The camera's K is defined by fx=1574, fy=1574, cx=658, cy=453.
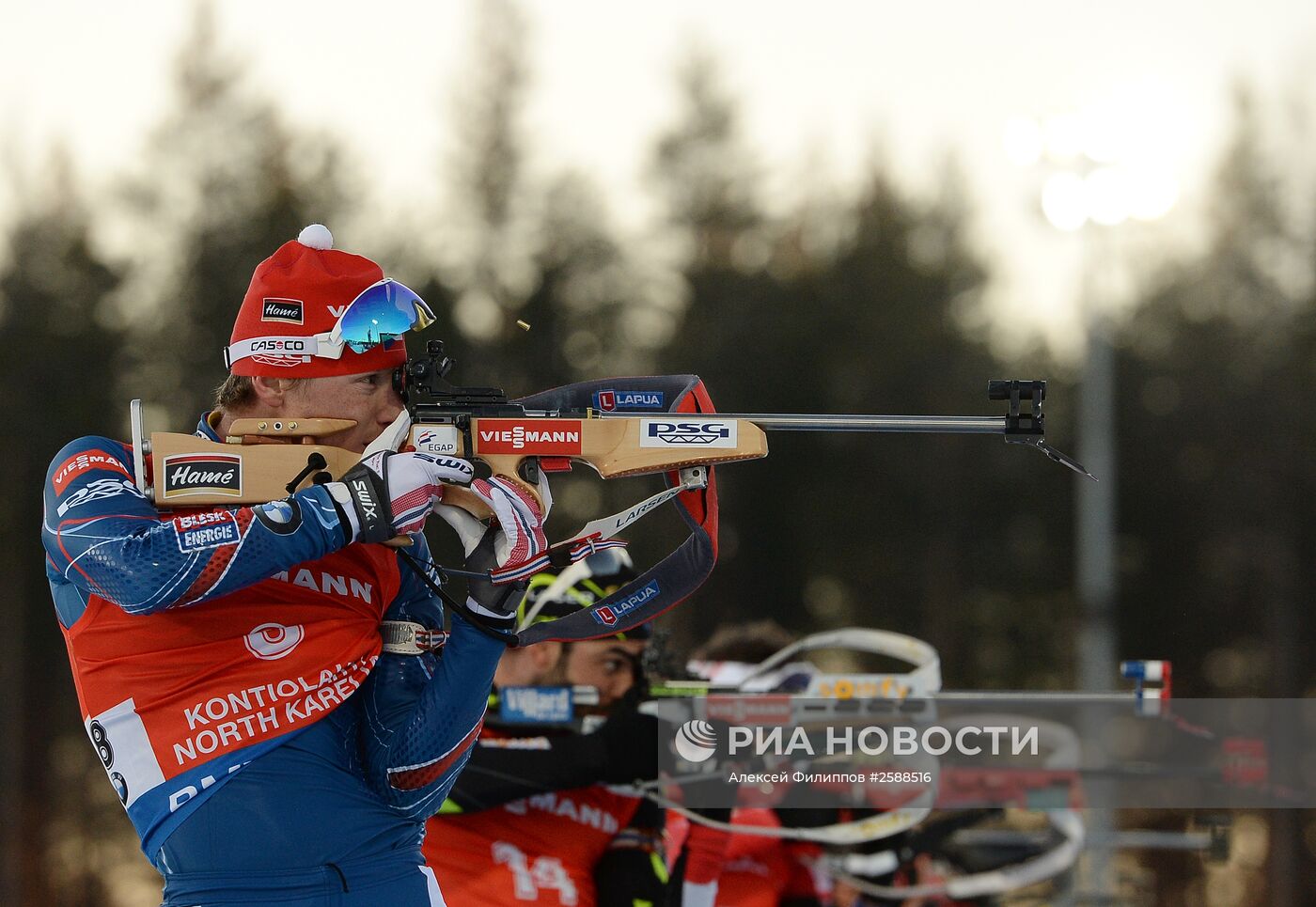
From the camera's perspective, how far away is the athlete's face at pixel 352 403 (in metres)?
2.94

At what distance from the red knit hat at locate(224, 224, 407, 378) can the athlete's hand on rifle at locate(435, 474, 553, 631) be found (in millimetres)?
329

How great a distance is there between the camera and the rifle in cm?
276

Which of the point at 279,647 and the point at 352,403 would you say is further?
the point at 352,403

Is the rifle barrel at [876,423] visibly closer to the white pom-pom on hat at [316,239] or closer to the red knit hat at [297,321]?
the red knit hat at [297,321]

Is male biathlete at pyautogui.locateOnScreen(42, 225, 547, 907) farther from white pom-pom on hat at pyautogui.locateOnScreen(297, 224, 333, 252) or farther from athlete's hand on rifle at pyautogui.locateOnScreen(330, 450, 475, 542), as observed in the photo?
white pom-pom on hat at pyautogui.locateOnScreen(297, 224, 333, 252)

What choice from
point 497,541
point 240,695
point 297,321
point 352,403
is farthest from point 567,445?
point 240,695

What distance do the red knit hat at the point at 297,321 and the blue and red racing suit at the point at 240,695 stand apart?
0.30 meters

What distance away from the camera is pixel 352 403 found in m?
2.97

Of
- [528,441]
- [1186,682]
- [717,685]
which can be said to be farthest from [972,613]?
[528,441]

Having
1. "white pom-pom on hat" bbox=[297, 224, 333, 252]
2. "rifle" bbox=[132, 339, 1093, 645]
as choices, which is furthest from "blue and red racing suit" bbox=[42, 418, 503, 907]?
"white pom-pom on hat" bbox=[297, 224, 333, 252]

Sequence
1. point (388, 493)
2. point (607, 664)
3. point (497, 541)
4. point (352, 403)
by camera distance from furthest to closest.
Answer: point (607, 664), point (352, 403), point (497, 541), point (388, 493)

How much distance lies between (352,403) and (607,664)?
2264mm

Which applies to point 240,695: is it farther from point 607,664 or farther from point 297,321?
point 607,664

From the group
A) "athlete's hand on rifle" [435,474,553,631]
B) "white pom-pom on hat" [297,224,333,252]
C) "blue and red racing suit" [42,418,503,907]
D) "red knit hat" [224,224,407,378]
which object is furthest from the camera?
"white pom-pom on hat" [297,224,333,252]
